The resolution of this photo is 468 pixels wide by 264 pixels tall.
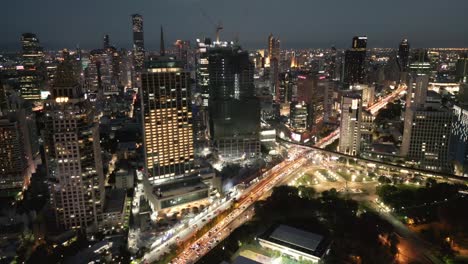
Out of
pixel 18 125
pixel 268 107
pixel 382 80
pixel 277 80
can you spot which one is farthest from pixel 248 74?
pixel 382 80

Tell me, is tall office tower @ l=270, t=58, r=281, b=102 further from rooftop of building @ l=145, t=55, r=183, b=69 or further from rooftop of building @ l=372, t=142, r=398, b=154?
→ rooftop of building @ l=145, t=55, r=183, b=69

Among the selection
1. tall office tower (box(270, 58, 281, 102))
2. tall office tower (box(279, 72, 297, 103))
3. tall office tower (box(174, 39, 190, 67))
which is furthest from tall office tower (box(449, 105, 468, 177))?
tall office tower (box(174, 39, 190, 67))

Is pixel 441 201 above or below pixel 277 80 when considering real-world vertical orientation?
below

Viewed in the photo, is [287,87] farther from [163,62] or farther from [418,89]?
[163,62]

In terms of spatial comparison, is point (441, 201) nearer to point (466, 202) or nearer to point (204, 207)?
point (466, 202)

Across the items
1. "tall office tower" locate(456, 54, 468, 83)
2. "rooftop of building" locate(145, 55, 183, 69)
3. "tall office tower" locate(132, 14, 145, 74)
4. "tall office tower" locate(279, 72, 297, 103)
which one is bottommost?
"tall office tower" locate(279, 72, 297, 103)

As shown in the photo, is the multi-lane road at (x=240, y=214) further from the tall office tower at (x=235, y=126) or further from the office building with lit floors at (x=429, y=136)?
the office building with lit floors at (x=429, y=136)

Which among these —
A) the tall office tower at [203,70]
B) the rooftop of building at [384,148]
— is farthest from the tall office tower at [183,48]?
the rooftop of building at [384,148]
